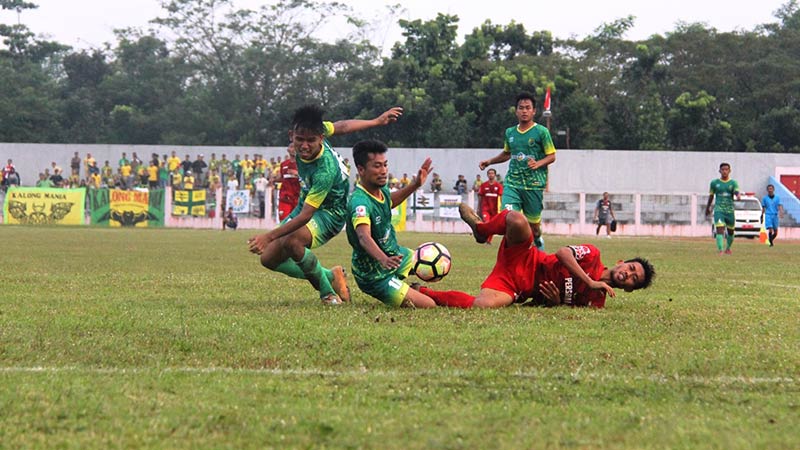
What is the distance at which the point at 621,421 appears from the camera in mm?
4637

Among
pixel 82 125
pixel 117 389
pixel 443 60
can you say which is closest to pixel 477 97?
pixel 443 60

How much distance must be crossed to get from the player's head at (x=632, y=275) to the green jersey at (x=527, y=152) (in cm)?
563

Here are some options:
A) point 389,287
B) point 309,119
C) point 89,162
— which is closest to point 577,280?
point 389,287

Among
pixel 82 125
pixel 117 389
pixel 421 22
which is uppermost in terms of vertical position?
pixel 421 22

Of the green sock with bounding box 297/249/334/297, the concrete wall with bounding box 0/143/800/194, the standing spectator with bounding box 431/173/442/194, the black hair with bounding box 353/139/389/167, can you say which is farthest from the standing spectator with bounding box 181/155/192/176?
the black hair with bounding box 353/139/389/167

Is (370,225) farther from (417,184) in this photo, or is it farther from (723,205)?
(723,205)

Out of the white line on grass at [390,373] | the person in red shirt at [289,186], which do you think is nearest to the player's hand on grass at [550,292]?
the white line on grass at [390,373]

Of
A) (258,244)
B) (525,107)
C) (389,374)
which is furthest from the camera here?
(525,107)

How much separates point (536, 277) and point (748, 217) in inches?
1357

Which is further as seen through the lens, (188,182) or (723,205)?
(188,182)

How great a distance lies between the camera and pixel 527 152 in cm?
1479

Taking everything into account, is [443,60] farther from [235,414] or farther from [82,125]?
[235,414]

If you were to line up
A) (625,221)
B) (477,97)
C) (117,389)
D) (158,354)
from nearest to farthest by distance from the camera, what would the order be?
1. (117,389)
2. (158,354)
3. (625,221)
4. (477,97)

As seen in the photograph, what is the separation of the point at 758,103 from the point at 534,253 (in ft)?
168
